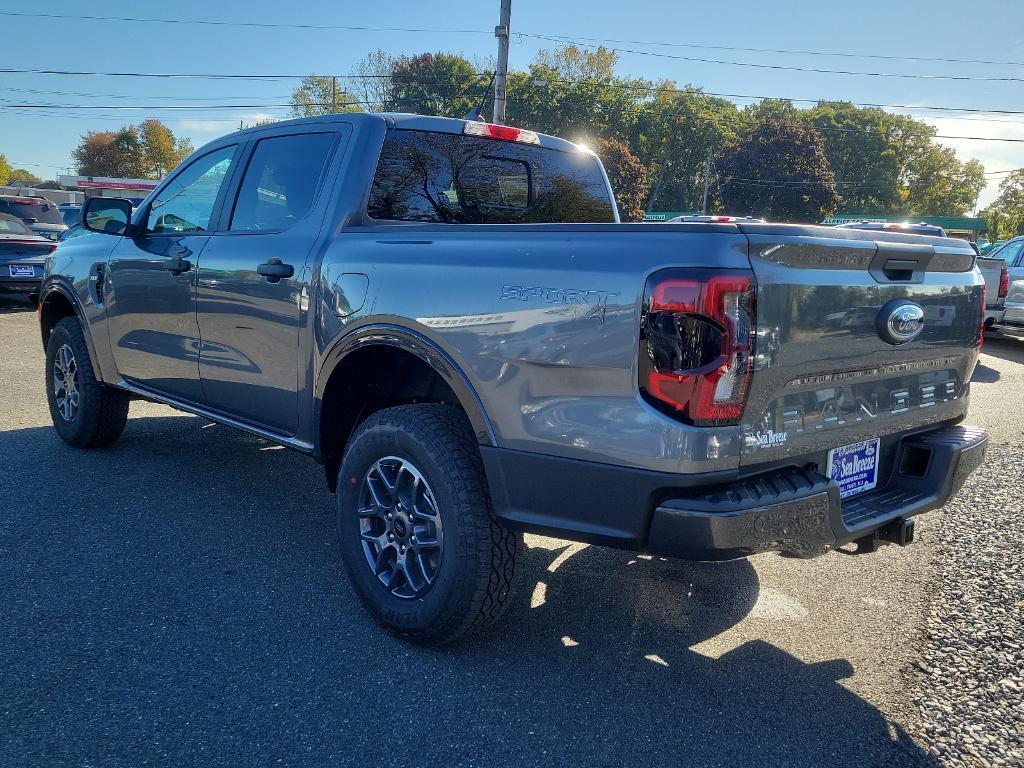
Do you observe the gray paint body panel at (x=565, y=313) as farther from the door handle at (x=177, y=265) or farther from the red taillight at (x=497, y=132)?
the door handle at (x=177, y=265)

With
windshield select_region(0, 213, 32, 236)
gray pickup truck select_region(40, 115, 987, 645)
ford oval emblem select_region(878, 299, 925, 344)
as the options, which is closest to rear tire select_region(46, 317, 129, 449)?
gray pickup truck select_region(40, 115, 987, 645)

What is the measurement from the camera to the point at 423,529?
9.35 ft

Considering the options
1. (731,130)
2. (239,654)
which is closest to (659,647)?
(239,654)

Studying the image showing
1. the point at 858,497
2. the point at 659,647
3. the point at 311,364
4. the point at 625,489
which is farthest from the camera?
the point at 311,364

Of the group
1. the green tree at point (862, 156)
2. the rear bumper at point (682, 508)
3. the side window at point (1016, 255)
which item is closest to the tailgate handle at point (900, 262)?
the rear bumper at point (682, 508)

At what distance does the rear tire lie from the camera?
506 centimetres

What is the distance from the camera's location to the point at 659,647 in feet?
9.77

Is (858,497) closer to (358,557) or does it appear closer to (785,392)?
(785,392)

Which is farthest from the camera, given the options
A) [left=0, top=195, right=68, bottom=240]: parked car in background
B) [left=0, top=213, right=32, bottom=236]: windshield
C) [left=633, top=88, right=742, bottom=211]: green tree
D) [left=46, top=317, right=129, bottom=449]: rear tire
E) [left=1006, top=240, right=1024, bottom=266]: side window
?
[left=633, top=88, right=742, bottom=211]: green tree

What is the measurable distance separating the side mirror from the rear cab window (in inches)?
74.7

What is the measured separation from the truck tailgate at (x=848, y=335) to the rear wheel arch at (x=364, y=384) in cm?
110

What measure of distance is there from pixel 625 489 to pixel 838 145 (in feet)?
265

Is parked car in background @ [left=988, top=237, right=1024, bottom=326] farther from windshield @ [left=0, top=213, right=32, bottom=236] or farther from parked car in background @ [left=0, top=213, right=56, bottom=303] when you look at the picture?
windshield @ [left=0, top=213, right=32, bottom=236]

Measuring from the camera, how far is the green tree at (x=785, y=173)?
5928 centimetres
